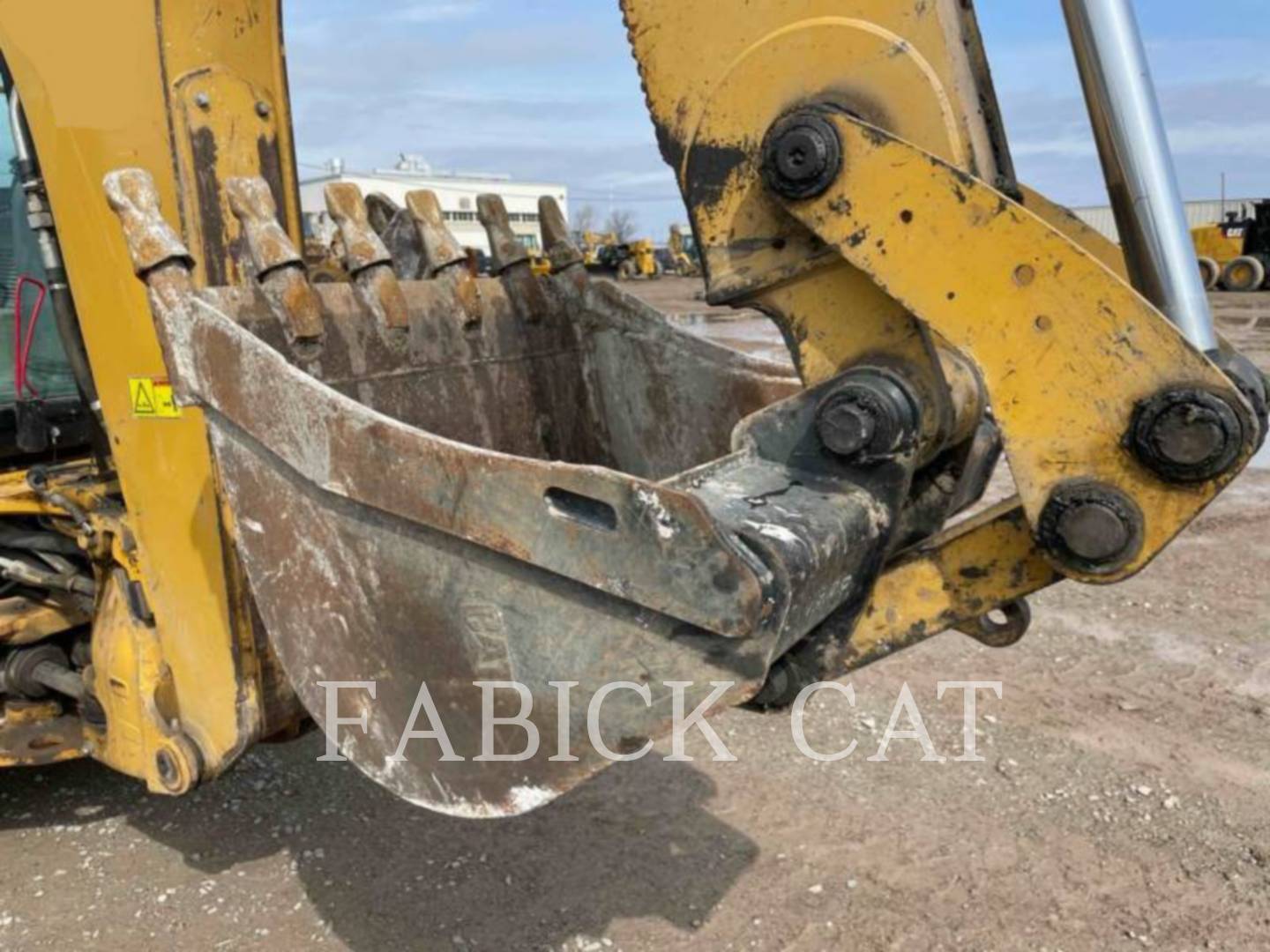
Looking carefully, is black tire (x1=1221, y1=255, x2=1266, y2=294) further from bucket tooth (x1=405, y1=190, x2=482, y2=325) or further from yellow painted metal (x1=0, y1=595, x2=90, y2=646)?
yellow painted metal (x1=0, y1=595, x2=90, y2=646)

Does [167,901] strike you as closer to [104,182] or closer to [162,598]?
[162,598]

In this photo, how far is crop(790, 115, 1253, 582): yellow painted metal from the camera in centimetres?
172

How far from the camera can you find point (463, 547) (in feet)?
6.12

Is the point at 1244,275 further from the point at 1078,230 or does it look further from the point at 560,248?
the point at 1078,230

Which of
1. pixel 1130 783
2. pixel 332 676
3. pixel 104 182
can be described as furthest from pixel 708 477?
pixel 1130 783

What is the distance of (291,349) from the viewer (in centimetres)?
246

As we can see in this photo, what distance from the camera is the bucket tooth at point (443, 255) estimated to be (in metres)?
2.95

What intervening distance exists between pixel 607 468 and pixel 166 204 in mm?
1143

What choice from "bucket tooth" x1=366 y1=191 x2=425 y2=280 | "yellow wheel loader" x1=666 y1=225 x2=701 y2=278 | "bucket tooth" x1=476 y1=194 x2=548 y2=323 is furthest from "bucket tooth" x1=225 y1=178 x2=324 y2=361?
"yellow wheel loader" x1=666 y1=225 x2=701 y2=278

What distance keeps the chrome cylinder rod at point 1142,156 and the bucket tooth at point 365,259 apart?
5.02 feet

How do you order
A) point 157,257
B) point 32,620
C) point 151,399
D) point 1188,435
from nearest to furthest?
1. point 1188,435
2. point 157,257
3. point 151,399
4. point 32,620

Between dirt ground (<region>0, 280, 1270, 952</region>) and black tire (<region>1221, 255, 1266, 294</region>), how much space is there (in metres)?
21.7

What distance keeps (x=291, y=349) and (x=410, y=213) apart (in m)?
0.74

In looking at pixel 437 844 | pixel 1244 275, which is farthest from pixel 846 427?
Answer: pixel 1244 275
